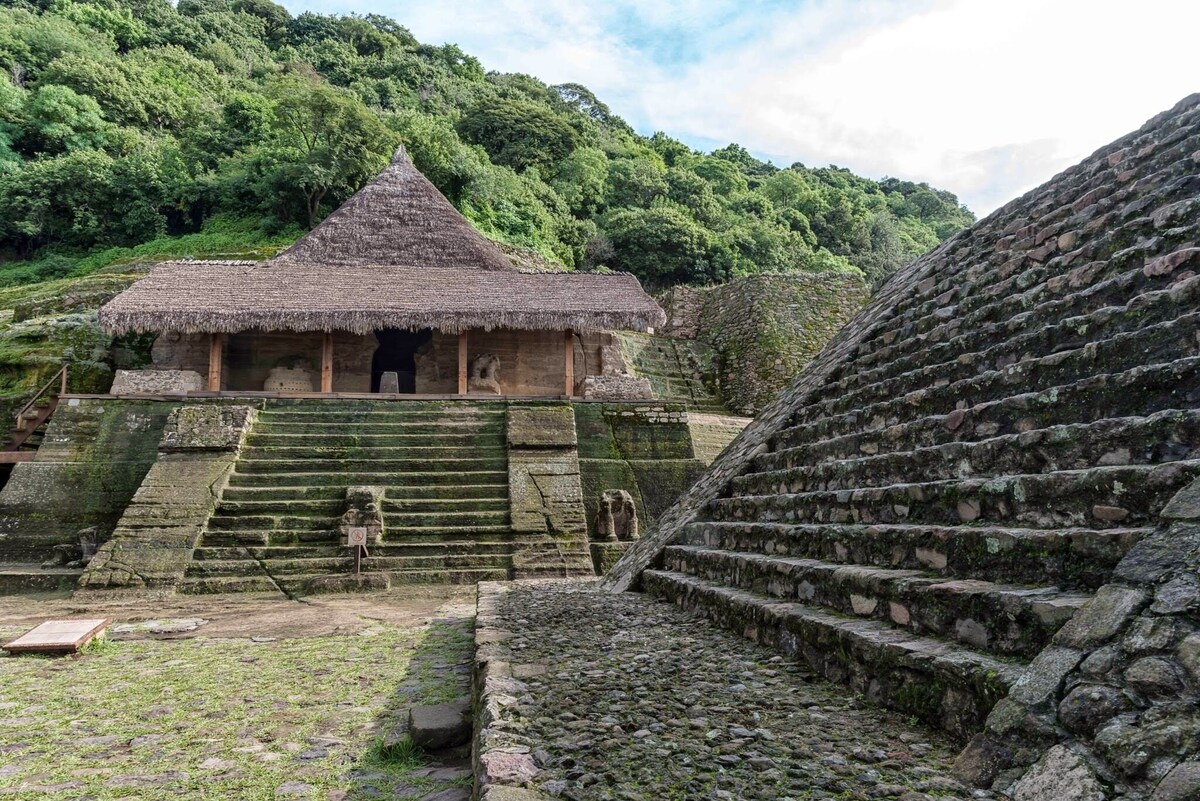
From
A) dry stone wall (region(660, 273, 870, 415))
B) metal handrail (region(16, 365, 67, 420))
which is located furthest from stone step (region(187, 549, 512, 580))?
dry stone wall (region(660, 273, 870, 415))

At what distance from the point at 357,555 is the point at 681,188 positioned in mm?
28790

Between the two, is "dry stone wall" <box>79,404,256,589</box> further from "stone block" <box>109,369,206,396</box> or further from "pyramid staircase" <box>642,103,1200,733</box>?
"pyramid staircase" <box>642,103,1200,733</box>

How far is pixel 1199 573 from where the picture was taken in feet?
5.58

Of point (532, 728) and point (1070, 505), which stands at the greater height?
point (1070, 505)

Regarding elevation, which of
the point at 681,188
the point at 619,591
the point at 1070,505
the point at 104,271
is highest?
the point at 681,188

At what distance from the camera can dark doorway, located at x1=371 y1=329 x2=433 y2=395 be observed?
48.6 feet

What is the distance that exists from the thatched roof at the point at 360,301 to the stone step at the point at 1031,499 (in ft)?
28.6

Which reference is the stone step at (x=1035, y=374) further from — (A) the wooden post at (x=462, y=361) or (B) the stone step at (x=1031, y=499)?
(A) the wooden post at (x=462, y=361)

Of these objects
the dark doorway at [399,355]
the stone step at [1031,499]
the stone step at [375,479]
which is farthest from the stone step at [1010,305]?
the dark doorway at [399,355]

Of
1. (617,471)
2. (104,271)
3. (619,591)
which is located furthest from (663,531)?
(104,271)

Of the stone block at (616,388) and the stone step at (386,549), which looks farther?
the stone block at (616,388)

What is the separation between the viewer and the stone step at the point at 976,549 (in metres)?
2.17

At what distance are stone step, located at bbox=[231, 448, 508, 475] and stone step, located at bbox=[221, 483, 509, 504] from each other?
434 millimetres

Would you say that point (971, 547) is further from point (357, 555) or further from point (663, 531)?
point (357, 555)
